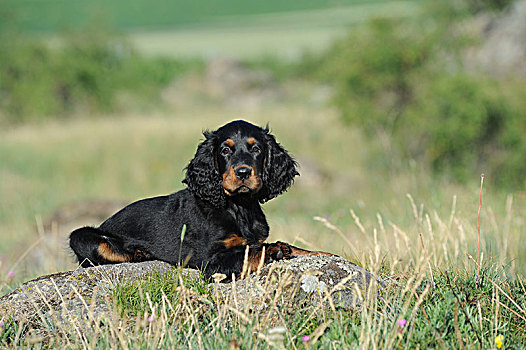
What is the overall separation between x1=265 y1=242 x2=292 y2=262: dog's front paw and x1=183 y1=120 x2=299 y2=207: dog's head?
1.66 feet

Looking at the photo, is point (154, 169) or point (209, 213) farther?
point (154, 169)

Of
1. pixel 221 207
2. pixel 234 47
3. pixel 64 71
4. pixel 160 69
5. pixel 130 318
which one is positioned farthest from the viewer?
pixel 234 47

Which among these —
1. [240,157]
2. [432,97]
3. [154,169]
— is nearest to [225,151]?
[240,157]

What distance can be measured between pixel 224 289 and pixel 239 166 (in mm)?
1031

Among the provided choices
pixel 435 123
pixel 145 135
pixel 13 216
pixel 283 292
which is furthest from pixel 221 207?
pixel 145 135

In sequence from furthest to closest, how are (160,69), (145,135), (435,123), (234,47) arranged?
(234,47) < (160,69) < (145,135) < (435,123)

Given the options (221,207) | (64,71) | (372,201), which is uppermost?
(64,71)

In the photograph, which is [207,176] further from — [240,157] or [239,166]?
[239,166]

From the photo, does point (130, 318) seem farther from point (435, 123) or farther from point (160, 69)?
point (160, 69)

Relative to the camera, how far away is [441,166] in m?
16.6

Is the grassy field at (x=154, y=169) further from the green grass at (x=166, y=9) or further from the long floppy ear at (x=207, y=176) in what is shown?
the green grass at (x=166, y=9)

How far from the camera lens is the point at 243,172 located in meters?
4.66

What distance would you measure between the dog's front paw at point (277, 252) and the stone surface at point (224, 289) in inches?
7.8

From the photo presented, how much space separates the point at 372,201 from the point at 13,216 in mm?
8294
